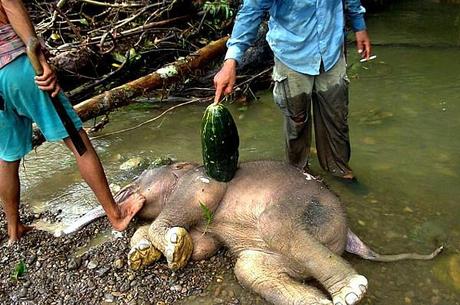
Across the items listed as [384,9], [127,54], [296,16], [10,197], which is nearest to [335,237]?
[296,16]

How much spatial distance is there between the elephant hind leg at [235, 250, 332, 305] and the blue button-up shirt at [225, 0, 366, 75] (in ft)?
4.15

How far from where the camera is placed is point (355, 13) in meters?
3.93

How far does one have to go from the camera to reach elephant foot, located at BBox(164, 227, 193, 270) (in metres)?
3.24

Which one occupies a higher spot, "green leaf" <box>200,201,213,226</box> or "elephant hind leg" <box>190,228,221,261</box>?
"green leaf" <box>200,201,213,226</box>

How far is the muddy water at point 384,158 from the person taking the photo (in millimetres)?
3223

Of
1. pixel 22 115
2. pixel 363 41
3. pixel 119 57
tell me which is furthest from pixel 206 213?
pixel 119 57

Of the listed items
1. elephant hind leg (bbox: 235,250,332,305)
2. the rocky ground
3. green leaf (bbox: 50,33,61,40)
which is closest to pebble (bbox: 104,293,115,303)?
the rocky ground

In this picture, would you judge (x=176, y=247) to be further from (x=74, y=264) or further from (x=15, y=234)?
(x=15, y=234)

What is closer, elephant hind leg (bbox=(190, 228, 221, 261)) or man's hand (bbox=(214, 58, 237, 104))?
man's hand (bbox=(214, 58, 237, 104))

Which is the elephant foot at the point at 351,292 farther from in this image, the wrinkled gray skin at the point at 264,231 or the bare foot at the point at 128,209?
the bare foot at the point at 128,209

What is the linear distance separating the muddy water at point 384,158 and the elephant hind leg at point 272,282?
4.1 inches

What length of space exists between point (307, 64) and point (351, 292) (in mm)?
1698

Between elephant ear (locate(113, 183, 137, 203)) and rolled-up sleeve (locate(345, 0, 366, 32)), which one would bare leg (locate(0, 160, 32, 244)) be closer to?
elephant ear (locate(113, 183, 137, 203))

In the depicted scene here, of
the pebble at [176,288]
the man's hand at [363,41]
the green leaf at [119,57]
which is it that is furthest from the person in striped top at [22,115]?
the green leaf at [119,57]
